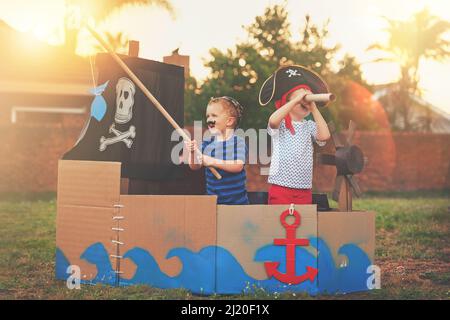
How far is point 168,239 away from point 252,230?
543 millimetres

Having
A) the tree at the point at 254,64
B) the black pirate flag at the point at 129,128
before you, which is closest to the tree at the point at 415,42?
the tree at the point at 254,64

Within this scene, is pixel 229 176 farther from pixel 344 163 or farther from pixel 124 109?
pixel 124 109

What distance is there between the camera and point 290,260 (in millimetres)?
4473

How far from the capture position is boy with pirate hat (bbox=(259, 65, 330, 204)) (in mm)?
4805

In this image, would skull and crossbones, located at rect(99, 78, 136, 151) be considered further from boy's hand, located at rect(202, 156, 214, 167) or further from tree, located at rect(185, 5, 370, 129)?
tree, located at rect(185, 5, 370, 129)

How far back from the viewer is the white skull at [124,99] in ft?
17.8

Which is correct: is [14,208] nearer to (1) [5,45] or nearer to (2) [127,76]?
(2) [127,76]

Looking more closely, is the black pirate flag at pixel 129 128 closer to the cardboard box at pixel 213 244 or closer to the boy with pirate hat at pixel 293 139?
the cardboard box at pixel 213 244

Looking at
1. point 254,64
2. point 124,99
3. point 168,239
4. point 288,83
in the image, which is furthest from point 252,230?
point 254,64

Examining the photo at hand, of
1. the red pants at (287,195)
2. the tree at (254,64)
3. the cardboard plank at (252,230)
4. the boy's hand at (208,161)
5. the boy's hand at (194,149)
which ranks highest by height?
the tree at (254,64)

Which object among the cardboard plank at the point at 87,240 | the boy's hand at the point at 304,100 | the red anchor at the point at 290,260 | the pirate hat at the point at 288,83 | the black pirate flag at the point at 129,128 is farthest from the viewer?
the black pirate flag at the point at 129,128

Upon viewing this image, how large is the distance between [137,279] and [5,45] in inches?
711

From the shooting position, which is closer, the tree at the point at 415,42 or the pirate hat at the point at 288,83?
the pirate hat at the point at 288,83

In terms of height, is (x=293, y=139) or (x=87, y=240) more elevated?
(x=293, y=139)
